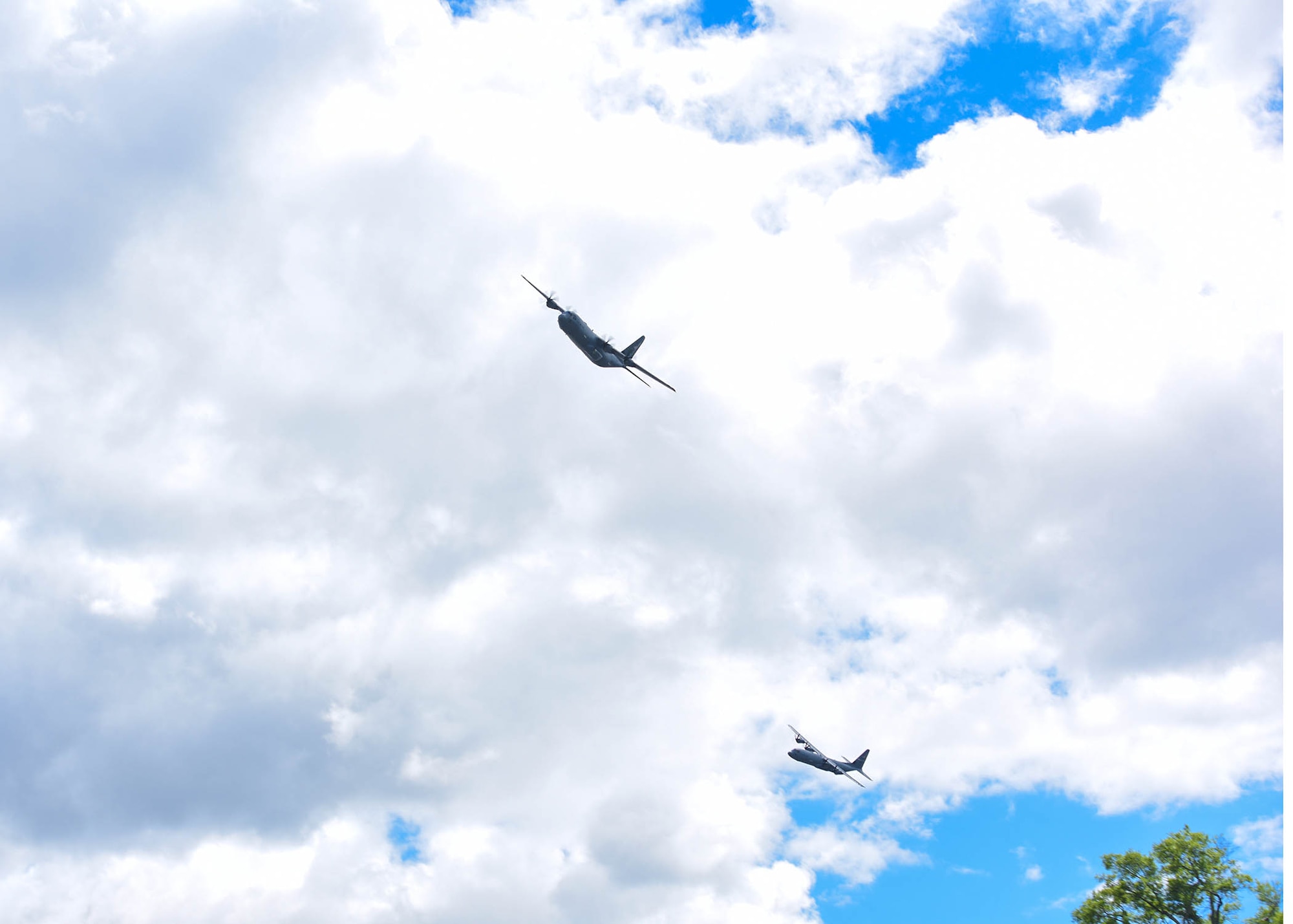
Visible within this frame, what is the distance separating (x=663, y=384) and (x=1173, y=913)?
61493mm

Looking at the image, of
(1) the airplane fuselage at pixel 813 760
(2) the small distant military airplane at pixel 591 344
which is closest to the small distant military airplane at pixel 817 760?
(1) the airplane fuselage at pixel 813 760

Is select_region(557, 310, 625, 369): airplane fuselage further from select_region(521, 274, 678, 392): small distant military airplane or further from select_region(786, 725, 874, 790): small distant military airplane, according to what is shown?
select_region(786, 725, 874, 790): small distant military airplane

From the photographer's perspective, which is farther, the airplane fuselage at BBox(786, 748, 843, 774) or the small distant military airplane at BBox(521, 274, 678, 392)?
the airplane fuselage at BBox(786, 748, 843, 774)

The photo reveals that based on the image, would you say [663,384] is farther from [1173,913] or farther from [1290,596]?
[1173,913]

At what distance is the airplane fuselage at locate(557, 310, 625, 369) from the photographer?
241 ft

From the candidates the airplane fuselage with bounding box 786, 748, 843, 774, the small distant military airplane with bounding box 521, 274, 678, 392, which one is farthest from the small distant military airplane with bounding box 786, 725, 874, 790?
the small distant military airplane with bounding box 521, 274, 678, 392

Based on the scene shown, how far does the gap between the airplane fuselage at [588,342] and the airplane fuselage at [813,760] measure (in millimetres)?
75668

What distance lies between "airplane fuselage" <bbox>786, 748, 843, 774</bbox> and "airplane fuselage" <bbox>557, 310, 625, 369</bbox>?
75.7m

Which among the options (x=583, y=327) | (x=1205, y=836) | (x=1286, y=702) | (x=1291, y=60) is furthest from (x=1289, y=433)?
Result: (x=1205, y=836)

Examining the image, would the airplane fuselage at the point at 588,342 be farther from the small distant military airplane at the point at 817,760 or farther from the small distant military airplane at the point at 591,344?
the small distant military airplane at the point at 817,760

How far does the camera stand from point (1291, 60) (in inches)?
1219

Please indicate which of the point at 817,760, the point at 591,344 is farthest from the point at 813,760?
the point at 591,344

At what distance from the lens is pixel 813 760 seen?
132875 mm

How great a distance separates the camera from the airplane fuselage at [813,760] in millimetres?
131750
